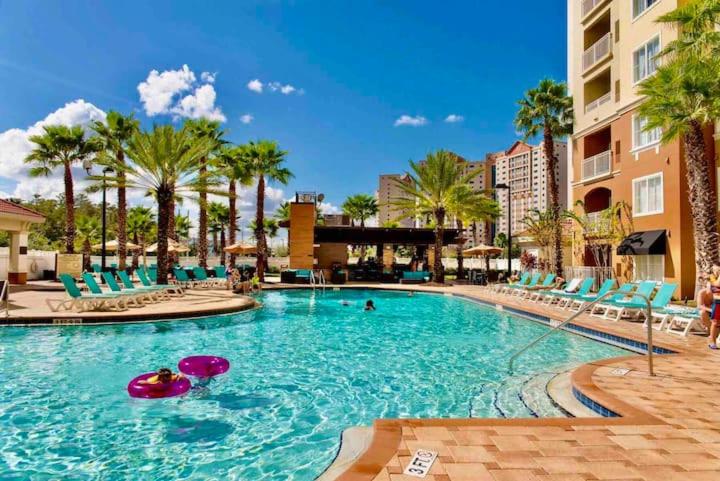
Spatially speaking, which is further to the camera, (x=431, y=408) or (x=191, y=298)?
(x=191, y=298)

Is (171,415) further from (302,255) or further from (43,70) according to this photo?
(302,255)

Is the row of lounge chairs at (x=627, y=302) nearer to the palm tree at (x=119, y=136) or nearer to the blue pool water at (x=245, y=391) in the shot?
the blue pool water at (x=245, y=391)

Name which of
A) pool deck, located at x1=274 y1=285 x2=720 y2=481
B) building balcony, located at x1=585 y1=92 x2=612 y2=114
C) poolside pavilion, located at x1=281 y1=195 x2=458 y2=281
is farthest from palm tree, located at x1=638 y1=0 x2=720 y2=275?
poolside pavilion, located at x1=281 y1=195 x2=458 y2=281

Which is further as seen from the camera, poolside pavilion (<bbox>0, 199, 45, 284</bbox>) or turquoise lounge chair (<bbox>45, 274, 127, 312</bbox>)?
poolside pavilion (<bbox>0, 199, 45, 284</bbox>)

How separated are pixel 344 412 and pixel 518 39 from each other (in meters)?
22.0

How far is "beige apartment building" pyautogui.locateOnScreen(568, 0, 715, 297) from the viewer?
17.1 metres

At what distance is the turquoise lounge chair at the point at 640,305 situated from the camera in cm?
1124

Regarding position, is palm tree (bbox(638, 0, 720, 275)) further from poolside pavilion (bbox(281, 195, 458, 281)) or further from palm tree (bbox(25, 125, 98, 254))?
palm tree (bbox(25, 125, 98, 254))

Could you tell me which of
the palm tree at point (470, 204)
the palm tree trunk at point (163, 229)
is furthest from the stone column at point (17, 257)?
the palm tree at point (470, 204)

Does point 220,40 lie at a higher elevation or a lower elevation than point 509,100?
lower

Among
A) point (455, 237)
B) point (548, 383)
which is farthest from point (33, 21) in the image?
point (455, 237)

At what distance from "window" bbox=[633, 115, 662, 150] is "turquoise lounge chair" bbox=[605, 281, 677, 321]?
340 inches

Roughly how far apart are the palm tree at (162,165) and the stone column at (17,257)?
6874 mm

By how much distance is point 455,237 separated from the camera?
32.3 meters
